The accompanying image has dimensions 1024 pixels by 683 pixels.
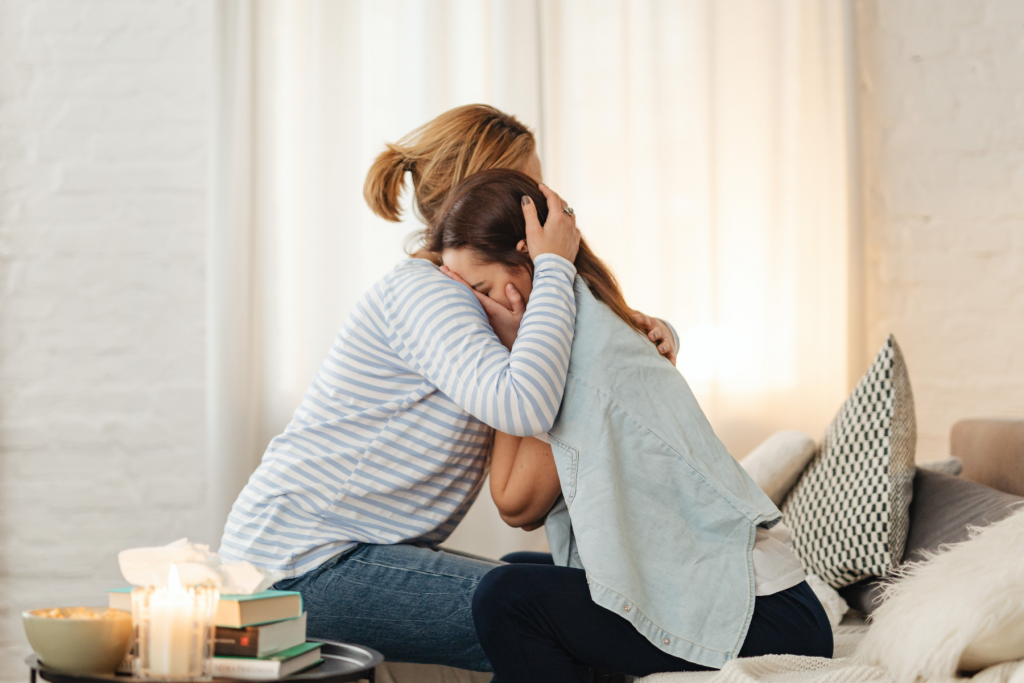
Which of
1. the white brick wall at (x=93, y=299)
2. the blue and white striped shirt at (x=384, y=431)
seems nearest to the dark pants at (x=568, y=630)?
the blue and white striped shirt at (x=384, y=431)

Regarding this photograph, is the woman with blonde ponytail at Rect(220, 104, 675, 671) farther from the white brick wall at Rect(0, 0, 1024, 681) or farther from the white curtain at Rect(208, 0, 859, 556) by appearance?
the white brick wall at Rect(0, 0, 1024, 681)

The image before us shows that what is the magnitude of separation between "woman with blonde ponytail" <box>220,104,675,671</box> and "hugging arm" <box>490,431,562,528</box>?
0.20ft

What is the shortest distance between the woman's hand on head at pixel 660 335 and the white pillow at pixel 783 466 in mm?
419

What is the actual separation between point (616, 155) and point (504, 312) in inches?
53.6

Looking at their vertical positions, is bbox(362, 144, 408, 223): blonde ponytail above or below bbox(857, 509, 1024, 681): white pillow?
above

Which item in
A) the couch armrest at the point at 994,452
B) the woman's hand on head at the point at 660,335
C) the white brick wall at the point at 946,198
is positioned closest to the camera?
the woman's hand on head at the point at 660,335

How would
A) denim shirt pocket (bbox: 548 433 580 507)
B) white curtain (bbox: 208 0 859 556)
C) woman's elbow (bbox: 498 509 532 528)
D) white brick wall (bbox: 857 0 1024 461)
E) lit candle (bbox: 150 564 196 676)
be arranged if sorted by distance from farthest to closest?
1. white brick wall (bbox: 857 0 1024 461)
2. white curtain (bbox: 208 0 859 556)
3. woman's elbow (bbox: 498 509 532 528)
4. denim shirt pocket (bbox: 548 433 580 507)
5. lit candle (bbox: 150 564 196 676)

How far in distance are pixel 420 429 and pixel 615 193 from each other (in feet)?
4.76

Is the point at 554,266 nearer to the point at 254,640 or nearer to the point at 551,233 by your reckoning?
the point at 551,233

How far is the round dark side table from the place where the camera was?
814 mm

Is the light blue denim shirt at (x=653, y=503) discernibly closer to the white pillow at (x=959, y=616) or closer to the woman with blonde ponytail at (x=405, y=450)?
the woman with blonde ponytail at (x=405, y=450)

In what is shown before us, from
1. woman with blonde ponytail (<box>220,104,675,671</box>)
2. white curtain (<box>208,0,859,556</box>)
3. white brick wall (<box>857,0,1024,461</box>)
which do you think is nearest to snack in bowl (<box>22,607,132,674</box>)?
woman with blonde ponytail (<box>220,104,675,671</box>)

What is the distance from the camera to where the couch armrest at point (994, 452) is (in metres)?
1.55

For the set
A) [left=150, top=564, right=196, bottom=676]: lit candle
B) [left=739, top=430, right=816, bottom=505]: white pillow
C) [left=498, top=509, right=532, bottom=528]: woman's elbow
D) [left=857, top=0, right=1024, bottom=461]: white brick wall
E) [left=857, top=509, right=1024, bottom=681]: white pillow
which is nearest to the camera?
[left=150, top=564, right=196, bottom=676]: lit candle
